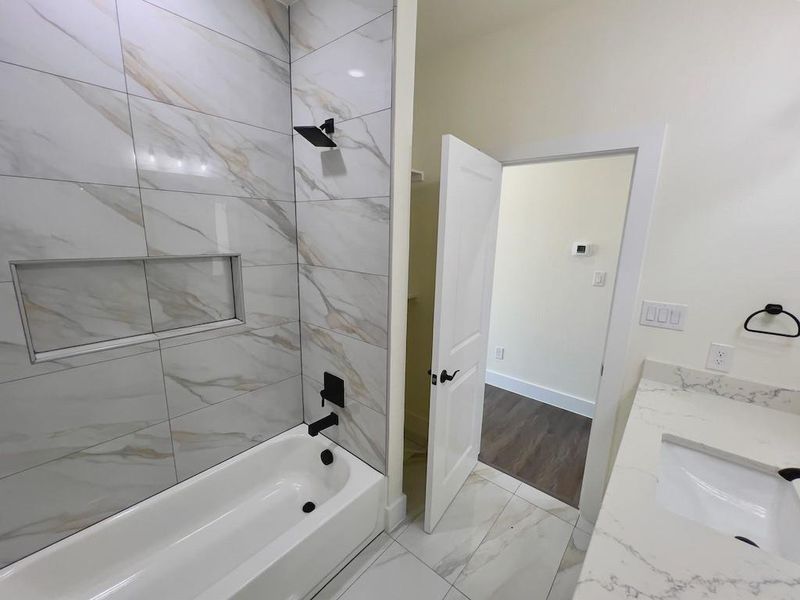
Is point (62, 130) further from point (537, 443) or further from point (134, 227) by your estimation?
point (537, 443)

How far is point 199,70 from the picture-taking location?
137cm

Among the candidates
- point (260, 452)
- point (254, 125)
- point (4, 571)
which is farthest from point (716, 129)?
point (4, 571)

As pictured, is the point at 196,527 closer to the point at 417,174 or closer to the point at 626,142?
the point at 417,174

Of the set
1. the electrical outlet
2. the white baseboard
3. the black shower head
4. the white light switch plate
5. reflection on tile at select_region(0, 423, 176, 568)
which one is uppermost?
the black shower head

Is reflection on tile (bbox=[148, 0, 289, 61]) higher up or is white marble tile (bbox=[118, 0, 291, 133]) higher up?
reflection on tile (bbox=[148, 0, 289, 61])

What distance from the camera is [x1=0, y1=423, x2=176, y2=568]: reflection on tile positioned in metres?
1.15

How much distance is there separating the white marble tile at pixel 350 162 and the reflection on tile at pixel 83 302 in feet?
2.76

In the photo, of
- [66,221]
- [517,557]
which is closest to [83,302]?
[66,221]

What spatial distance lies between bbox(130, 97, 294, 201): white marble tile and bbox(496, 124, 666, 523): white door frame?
3.76 ft

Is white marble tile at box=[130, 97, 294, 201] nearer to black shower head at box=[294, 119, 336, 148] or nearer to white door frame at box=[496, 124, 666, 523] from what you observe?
black shower head at box=[294, 119, 336, 148]

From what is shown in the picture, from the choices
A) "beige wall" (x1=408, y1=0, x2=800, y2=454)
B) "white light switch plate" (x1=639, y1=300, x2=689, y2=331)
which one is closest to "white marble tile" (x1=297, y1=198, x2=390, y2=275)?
"beige wall" (x1=408, y1=0, x2=800, y2=454)

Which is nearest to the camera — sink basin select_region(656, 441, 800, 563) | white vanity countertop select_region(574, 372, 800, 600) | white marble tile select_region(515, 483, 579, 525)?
white vanity countertop select_region(574, 372, 800, 600)

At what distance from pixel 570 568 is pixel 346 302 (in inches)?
65.0

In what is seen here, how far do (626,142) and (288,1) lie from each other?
169cm
